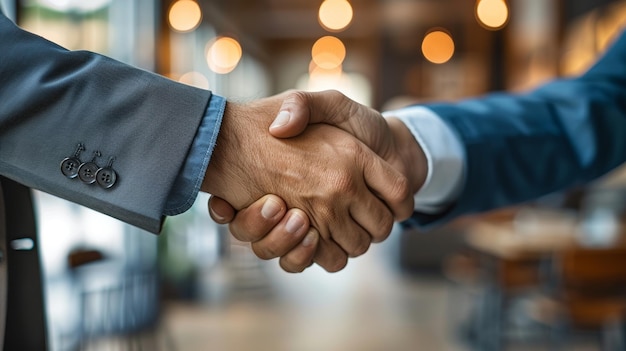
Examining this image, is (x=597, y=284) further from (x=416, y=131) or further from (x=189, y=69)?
(x=189, y=69)

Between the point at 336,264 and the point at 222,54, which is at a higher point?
the point at 222,54

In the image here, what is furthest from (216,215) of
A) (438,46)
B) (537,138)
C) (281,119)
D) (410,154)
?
(438,46)

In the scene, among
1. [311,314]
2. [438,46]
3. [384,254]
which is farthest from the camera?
[438,46]

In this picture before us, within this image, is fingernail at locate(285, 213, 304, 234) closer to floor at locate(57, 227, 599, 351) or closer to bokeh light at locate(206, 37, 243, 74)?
floor at locate(57, 227, 599, 351)

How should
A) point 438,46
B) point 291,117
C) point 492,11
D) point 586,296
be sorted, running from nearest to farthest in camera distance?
point 291,117 < point 586,296 < point 492,11 < point 438,46

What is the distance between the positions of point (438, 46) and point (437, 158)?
1239 cm

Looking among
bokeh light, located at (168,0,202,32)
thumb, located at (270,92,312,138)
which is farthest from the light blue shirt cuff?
bokeh light, located at (168,0,202,32)

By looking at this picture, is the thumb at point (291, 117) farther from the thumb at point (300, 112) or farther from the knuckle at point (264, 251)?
the knuckle at point (264, 251)

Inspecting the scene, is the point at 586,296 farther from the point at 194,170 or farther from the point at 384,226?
the point at 194,170

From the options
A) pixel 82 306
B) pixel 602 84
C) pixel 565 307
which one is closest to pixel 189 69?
pixel 82 306

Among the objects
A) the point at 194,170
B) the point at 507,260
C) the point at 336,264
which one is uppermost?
the point at 194,170

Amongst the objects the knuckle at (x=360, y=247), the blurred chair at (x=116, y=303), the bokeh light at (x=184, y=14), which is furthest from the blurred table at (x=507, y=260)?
the bokeh light at (x=184, y=14)

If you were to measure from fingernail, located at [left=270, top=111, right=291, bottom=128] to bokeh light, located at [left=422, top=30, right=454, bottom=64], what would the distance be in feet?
40.6

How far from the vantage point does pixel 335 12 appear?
31.2 feet
